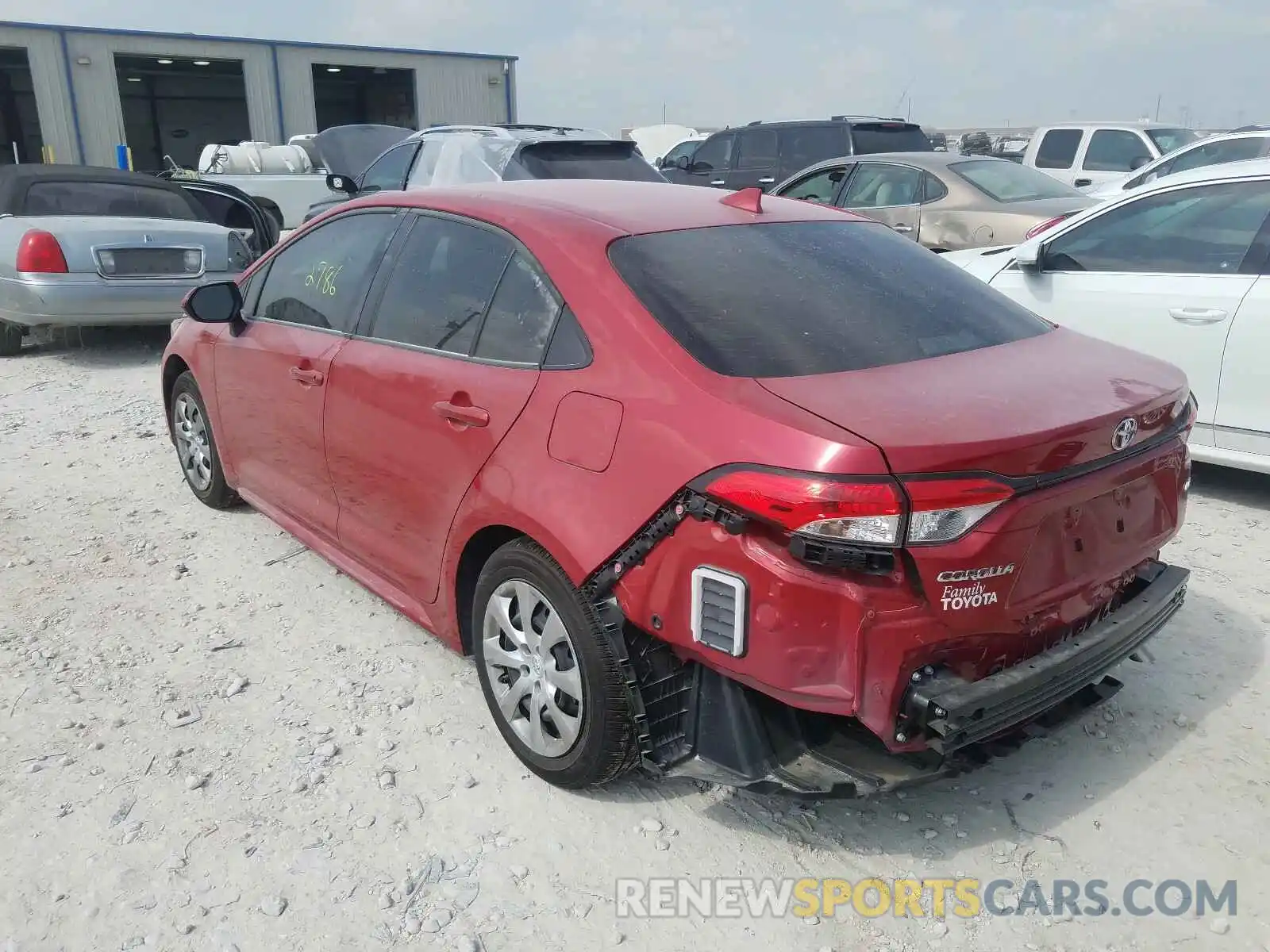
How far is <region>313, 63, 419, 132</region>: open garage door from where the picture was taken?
31.9m

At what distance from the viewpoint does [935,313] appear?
9.63 ft

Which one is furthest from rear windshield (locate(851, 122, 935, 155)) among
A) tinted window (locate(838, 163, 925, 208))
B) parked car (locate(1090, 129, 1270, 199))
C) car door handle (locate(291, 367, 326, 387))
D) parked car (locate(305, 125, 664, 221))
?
car door handle (locate(291, 367, 326, 387))

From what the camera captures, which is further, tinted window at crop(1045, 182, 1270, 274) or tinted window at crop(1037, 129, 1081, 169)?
tinted window at crop(1037, 129, 1081, 169)

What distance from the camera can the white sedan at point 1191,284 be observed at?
4664 mm

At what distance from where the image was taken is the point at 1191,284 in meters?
4.89

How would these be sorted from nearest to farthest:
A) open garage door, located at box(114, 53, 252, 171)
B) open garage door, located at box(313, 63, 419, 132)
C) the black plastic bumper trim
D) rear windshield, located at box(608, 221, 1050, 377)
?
the black plastic bumper trim, rear windshield, located at box(608, 221, 1050, 377), open garage door, located at box(313, 63, 419, 132), open garage door, located at box(114, 53, 252, 171)

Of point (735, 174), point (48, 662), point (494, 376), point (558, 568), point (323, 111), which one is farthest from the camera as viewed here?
point (323, 111)

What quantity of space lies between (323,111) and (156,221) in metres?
32.3

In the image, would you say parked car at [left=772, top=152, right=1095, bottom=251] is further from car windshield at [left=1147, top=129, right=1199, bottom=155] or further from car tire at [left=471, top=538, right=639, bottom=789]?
car tire at [left=471, top=538, right=639, bottom=789]

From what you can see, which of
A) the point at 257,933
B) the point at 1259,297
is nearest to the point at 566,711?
the point at 257,933

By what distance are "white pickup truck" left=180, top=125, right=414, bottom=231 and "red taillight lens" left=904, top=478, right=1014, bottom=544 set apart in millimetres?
14444

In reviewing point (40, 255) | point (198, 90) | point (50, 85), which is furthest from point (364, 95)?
point (40, 255)

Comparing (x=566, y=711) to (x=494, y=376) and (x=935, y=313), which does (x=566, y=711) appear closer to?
(x=494, y=376)

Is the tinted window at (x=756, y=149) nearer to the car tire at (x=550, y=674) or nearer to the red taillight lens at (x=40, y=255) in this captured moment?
the red taillight lens at (x=40, y=255)
